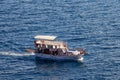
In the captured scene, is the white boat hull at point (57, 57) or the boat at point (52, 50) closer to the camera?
the white boat hull at point (57, 57)

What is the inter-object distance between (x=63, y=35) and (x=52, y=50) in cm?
1317

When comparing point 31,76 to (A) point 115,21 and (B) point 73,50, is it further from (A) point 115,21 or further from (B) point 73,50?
(A) point 115,21

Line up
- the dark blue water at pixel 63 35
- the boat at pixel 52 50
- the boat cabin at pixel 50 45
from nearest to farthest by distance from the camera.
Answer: the dark blue water at pixel 63 35
the boat at pixel 52 50
the boat cabin at pixel 50 45

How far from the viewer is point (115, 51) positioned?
507 ft

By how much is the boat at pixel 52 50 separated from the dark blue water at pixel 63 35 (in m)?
2.10

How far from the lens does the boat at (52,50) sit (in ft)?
499

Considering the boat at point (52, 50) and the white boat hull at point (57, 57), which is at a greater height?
the boat at point (52, 50)

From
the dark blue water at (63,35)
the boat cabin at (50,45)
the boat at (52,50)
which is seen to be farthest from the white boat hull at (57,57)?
the dark blue water at (63,35)

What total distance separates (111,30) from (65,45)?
21464 mm

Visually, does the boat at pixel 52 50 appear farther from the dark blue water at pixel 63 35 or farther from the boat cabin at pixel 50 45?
the dark blue water at pixel 63 35

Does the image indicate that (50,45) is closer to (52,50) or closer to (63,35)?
(52,50)

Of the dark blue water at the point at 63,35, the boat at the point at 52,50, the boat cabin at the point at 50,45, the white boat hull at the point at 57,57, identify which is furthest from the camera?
the boat cabin at the point at 50,45

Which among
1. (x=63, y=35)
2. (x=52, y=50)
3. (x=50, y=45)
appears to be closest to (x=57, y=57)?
(x=52, y=50)

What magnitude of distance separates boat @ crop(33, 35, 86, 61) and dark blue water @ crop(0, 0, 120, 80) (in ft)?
6.90
